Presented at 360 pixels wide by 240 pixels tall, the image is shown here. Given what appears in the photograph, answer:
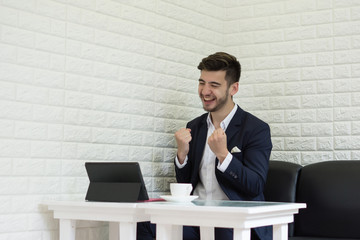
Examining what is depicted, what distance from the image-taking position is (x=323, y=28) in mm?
3984

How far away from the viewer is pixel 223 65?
3559 mm

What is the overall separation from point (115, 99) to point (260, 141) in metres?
0.88

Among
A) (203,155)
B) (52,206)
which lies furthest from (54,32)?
(203,155)

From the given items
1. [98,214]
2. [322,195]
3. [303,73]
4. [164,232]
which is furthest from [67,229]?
[303,73]

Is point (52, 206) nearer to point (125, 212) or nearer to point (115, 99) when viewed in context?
point (125, 212)

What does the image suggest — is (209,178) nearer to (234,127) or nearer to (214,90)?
(234,127)

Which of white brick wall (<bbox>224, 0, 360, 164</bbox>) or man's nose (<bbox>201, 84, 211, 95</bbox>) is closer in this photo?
man's nose (<bbox>201, 84, 211, 95</bbox>)

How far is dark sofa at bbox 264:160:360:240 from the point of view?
340 cm

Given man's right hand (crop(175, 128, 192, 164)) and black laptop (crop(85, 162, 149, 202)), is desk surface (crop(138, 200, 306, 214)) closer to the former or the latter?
black laptop (crop(85, 162, 149, 202))

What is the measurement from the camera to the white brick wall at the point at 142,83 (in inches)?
117

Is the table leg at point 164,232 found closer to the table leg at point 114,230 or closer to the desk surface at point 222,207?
the desk surface at point 222,207

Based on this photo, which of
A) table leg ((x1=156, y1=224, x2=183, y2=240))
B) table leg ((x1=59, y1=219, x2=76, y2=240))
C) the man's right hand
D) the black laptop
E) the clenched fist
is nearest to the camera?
table leg ((x1=156, y1=224, x2=183, y2=240))

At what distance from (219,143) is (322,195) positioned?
32.5 inches

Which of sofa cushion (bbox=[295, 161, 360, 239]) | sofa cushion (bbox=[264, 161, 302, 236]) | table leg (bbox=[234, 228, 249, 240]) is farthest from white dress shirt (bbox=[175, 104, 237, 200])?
table leg (bbox=[234, 228, 249, 240])
